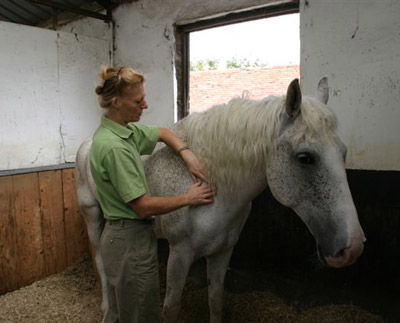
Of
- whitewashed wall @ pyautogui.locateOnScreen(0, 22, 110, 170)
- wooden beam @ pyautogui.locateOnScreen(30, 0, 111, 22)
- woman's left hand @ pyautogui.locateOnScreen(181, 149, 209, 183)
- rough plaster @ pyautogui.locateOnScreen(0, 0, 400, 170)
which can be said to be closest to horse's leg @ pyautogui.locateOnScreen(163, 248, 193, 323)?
woman's left hand @ pyautogui.locateOnScreen(181, 149, 209, 183)

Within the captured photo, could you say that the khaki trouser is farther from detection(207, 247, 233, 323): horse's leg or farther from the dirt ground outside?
the dirt ground outside

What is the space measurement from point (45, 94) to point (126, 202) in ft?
7.87

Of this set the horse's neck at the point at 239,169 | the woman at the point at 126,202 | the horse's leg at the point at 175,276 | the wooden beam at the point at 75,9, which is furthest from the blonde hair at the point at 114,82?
the wooden beam at the point at 75,9

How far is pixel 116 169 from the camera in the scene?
4.14 feet

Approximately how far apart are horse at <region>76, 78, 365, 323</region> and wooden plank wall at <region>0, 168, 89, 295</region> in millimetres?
1526

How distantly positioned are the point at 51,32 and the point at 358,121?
110 inches

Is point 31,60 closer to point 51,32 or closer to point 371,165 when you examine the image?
point 51,32

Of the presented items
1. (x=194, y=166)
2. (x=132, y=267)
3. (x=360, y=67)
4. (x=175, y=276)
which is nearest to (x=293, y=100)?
(x=194, y=166)

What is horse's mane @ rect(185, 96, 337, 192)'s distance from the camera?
1370 mm

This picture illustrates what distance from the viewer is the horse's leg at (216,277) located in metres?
1.95

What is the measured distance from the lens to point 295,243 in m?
2.48

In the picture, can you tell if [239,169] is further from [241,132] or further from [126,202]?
[126,202]

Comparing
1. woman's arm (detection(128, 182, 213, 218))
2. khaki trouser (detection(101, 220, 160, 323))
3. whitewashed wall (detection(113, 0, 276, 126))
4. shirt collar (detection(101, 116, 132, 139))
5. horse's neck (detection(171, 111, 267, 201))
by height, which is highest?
whitewashed wall (detection(113, 0, 276, 126))

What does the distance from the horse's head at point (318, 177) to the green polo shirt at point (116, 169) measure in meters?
0.59
